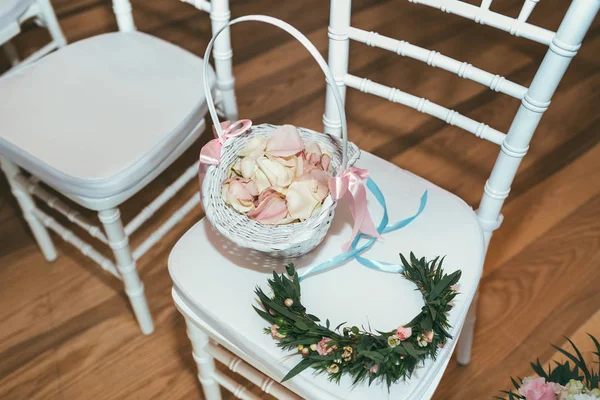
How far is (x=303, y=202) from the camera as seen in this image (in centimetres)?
68

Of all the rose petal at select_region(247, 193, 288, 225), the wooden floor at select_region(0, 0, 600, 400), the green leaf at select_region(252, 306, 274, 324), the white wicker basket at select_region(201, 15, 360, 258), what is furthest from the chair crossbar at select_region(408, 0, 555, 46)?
the wooden floor at select_region(0, 0, 600, 400)

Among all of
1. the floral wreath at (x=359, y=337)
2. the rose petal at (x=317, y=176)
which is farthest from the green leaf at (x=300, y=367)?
the rose petal at (x=317, y=176)

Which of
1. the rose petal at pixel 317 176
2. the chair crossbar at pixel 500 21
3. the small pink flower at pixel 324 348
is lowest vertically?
the small pink flower at pixel 324 348

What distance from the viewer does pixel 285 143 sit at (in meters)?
0.72

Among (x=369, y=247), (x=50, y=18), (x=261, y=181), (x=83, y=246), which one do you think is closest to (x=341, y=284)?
(x=369, y=247)

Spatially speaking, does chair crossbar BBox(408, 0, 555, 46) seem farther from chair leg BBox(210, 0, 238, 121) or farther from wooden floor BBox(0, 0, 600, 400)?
wooden floor BBox(0, 0, 600, 400)

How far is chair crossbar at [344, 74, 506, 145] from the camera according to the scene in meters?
0.81

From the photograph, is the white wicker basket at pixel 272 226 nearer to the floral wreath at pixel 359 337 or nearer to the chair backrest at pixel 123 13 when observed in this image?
the floral wreath at pixel 359 337

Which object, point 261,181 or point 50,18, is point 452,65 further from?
point 50,18

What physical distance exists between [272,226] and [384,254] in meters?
0.18

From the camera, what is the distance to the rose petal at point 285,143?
72 centimetres

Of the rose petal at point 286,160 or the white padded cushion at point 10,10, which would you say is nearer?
the rose petal at point 286,160

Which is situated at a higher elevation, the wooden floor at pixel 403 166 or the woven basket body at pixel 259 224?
the woven basket body at pixel 259 224

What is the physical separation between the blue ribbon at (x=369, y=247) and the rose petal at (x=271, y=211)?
105mm
